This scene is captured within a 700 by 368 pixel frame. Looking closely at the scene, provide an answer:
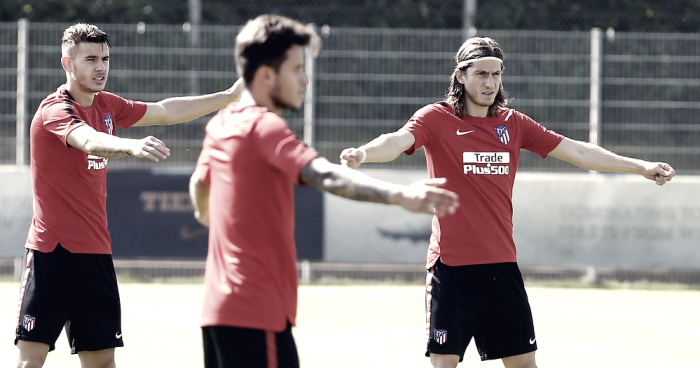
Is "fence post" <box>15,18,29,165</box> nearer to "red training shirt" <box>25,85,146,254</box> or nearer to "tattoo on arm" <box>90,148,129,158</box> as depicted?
"red training shirt" <box>25,85,146,254</box>

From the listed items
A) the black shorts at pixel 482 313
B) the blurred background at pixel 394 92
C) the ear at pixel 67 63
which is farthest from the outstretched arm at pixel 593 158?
the blurred background at pixel 394 92

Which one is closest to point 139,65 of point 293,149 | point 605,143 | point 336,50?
point 336,50

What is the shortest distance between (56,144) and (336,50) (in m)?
8.19

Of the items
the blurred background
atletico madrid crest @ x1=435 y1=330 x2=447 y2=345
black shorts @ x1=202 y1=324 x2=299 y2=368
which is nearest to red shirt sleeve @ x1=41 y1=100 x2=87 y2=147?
black shorts @ x1=202 y1=324 x2=299 y2=368

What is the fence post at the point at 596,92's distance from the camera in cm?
1278

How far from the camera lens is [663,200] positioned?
1241 centimetres

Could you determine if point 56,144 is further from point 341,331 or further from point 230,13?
point 230,13

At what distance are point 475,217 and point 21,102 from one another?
933cm

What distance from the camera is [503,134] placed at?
5270 mm

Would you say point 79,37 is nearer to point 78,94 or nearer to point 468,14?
point 78,94

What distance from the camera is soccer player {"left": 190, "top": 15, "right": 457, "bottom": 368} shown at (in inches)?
126

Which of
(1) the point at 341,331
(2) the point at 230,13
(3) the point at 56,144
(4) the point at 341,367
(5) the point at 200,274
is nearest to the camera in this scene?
(3) the point at 56,144

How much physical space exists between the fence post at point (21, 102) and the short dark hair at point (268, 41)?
10252 mm

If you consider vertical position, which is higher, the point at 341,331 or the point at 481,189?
the point at 481,189
